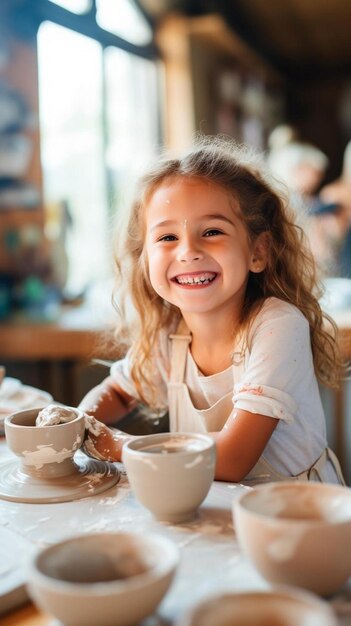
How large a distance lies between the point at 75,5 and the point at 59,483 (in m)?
3.39

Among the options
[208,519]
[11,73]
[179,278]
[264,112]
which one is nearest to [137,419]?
[179,278]

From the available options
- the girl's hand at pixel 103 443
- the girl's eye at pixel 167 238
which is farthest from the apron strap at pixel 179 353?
the girl's hand at pixel 103 443

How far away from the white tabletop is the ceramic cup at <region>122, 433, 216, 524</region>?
0.02 meters

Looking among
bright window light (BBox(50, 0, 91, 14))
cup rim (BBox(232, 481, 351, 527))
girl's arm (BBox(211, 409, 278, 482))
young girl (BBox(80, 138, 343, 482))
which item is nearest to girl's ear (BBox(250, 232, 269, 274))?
young girl (BBox(80, 138, 343, 482))

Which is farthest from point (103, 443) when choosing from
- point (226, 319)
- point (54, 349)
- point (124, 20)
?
point (124, 20)

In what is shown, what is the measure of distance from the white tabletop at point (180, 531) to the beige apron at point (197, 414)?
1.15ft

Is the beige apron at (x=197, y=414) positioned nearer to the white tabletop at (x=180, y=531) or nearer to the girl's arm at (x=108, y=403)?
the girl's arm at (x=108, y=403)

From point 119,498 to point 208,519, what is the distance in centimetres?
15

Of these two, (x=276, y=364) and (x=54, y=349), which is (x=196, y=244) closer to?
(x=276, y=364)

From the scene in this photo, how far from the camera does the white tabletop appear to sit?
1.96 ft

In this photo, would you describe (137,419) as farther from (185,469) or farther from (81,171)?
(81,171)

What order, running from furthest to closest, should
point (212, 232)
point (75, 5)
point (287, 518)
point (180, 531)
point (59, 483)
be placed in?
point (75, 5) → point (212, 232) → point (59, 483) → point (180, 531) → point (287, 518)

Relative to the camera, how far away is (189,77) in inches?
189

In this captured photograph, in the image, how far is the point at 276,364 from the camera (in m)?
1.14
